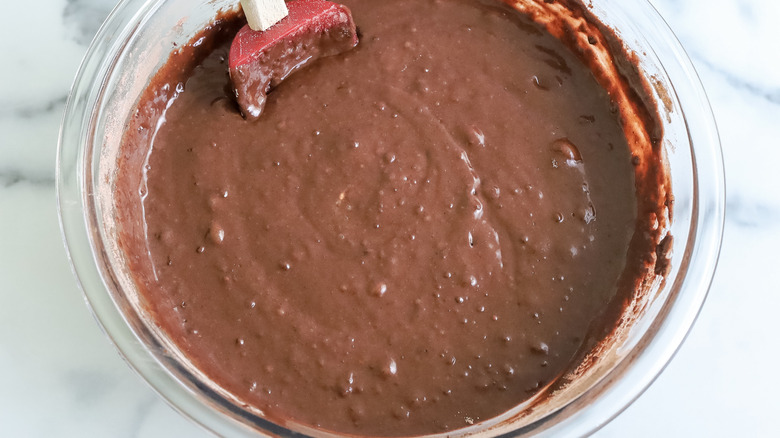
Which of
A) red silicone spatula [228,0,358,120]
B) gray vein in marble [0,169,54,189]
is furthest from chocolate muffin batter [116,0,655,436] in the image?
gray vein in marble [0,169,54,189]

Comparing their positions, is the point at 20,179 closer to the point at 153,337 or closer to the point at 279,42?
the point at 153,337

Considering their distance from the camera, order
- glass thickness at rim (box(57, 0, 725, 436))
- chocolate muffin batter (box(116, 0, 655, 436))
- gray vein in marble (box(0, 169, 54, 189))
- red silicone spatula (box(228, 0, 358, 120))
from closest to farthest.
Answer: glass thickness at rim (box(57, 0, 725, 436))
chocolate muffin batter (box(116, 0, 655, 436))
red silicone spatula (box(228, 0, 358, 120))
gray vein in marble (box(0, 169, 54, 189))

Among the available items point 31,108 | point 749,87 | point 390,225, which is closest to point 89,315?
point 31,108

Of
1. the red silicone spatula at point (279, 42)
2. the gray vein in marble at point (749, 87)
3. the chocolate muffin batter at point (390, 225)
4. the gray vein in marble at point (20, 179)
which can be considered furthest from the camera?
the gray vein in marble at point (749, 87)

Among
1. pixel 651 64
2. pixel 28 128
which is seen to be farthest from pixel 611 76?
pixel 28 128

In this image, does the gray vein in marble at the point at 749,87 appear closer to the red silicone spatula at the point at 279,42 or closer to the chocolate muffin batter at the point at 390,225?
the chocolate muffin batter at the point at 390,225

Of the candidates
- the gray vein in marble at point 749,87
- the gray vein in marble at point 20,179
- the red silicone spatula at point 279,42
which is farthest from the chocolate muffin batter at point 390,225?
the gray vein in marble at point 749,87

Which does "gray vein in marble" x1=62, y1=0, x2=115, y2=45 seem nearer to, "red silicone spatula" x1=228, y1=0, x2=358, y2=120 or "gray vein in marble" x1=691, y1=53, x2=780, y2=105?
"red silicone spatula" x1=228, y1=0, x2=358, y2=120
